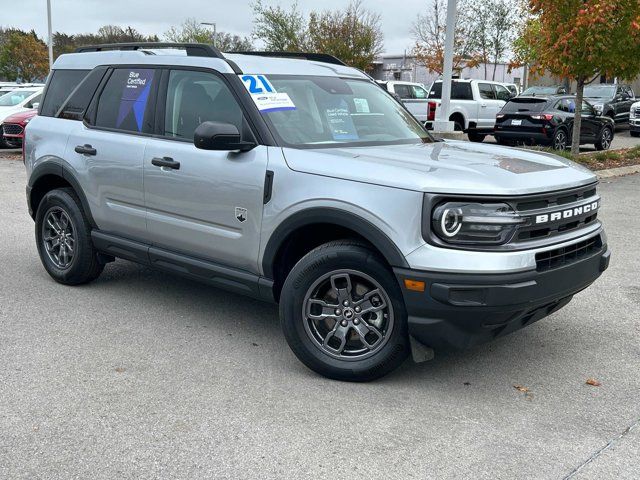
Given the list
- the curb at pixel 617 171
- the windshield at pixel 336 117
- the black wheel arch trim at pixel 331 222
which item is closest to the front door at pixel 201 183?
the black wheel arch trim at pixel 331 222

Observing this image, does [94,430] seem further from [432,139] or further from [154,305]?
[432,139]

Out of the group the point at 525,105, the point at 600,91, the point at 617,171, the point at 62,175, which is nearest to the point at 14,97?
the point at 525,105

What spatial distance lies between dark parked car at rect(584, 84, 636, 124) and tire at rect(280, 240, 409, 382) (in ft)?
74.2

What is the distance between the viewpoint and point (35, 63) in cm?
5016

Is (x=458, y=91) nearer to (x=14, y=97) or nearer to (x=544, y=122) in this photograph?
(x=544, y=122)

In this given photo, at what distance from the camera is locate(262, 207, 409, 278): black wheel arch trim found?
3764 millimetres

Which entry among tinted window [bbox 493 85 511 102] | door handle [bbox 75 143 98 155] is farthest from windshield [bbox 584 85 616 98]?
door handle [bbox 75 143 98 155]

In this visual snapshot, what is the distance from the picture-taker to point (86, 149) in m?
5.52

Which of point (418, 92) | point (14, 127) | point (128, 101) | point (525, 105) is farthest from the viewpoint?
point (418, 92)

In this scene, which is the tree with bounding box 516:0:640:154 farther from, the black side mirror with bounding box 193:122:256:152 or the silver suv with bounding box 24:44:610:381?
the black side mirror with bounding box 193:122:256:152

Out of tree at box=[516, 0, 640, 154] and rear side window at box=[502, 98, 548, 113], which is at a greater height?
tree at box=[516, 0, 640, 154]

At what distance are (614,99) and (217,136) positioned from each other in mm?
23992

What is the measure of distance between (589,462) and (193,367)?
2.27 meters

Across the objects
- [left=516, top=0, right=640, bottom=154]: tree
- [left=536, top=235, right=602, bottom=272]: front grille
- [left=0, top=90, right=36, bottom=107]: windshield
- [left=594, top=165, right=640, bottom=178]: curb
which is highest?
[left=516, top=0, right=640, bottom=154]: tree
